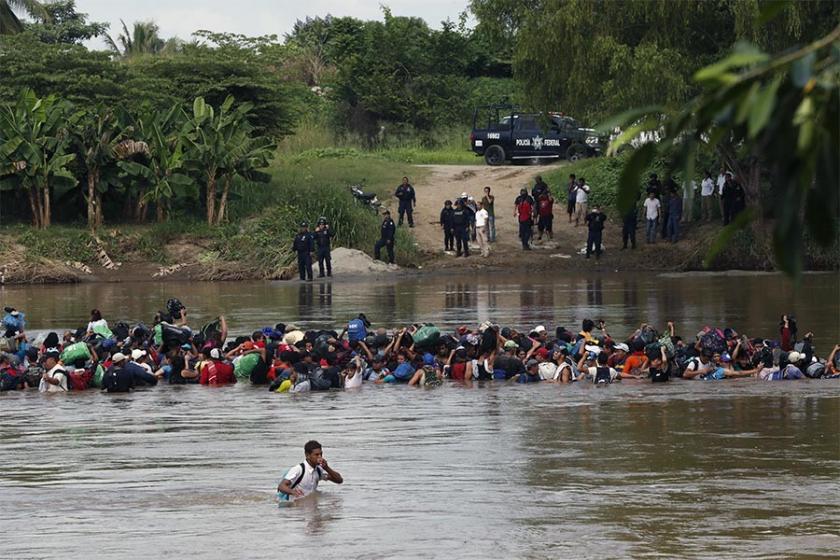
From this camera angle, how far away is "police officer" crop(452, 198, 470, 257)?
1646 inches

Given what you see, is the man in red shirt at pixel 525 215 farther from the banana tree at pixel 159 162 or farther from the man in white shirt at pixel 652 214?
the banana tree at pixel 159 162

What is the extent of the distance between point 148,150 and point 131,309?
10969 millimetres

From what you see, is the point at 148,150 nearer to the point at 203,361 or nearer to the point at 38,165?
the point at 38,165

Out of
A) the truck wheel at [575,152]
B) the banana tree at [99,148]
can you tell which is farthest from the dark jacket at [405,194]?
the truck wheel at [575,152]

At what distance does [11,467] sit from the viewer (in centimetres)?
1670

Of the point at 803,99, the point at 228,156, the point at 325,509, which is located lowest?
the point at 325,509

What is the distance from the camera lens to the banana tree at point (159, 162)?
4338cm

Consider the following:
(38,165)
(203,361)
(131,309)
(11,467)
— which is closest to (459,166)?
(38,165)

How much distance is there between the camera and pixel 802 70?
4.48m

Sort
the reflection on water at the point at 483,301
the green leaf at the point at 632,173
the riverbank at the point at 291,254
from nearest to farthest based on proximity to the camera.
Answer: the green leaf at the point at 632,173 < the reflection on water at the point at 483,301 < the riverbank at the point at 291,254

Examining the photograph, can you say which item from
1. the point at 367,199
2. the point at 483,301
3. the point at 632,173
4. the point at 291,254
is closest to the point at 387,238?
the point at 291,254

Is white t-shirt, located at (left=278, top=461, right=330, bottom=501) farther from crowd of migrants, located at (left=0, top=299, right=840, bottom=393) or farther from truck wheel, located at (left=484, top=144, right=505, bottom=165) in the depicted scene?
truck wheel, located at (left=484, top=144, right=505, bottom=165)

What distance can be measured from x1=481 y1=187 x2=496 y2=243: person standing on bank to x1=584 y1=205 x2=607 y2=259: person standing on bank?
104 inches

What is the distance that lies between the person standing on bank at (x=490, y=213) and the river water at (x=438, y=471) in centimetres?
1694
